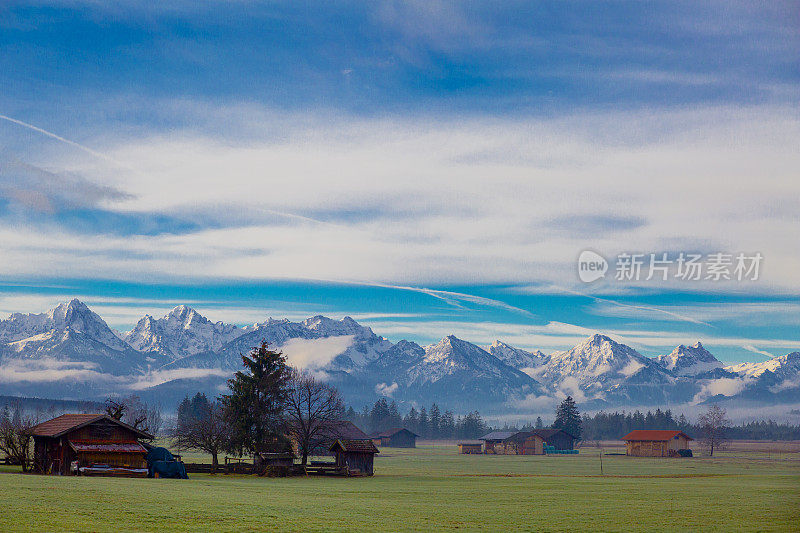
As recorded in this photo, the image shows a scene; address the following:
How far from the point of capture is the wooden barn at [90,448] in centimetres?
7175

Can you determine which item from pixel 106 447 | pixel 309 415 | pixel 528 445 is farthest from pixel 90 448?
pixel 528 445

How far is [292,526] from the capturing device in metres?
34.0

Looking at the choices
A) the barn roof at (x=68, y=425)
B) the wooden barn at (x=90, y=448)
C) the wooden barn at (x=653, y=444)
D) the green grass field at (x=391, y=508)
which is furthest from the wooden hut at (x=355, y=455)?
the wooden barn at (x=653, y=444)

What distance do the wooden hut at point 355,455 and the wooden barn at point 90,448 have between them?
69.3ft

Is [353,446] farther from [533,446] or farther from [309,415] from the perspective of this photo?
[533,446]

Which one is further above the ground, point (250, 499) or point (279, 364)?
point (279, 364)

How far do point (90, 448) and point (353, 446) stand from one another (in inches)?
1078

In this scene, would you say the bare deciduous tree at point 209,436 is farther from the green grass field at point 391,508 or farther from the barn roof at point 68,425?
the green grass field at point 391,508

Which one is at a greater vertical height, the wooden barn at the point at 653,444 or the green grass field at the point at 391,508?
the green grass field at the point at 391,508

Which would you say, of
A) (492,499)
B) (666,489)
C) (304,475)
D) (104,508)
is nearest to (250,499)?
(104,508)

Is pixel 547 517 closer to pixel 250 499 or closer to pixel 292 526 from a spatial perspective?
pixel 292 526

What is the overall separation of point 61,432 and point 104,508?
39.8 m

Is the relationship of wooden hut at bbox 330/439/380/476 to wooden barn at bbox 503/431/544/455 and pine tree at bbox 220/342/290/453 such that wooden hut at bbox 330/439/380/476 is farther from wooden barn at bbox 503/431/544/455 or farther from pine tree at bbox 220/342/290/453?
wooden barn at bbox 503/431/544/455

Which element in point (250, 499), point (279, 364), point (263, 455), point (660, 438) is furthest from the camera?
point (660, 438)
